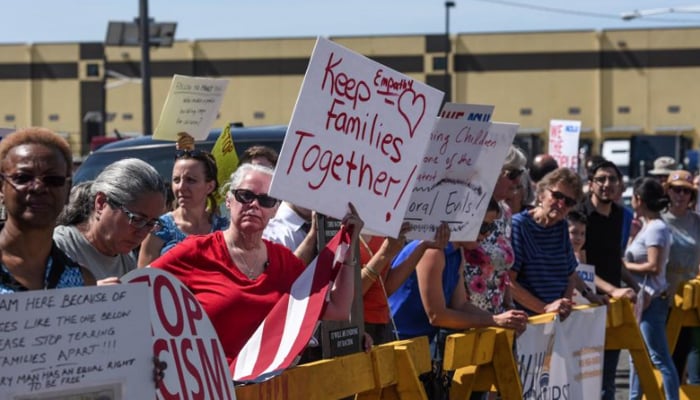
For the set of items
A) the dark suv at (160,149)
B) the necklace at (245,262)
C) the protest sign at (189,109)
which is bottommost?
the necklace at (245,262)

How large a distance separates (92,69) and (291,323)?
5707 cm

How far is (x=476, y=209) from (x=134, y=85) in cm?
5314

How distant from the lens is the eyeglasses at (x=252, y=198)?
17.1 ft

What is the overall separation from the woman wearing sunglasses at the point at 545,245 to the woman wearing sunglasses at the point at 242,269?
2857mm

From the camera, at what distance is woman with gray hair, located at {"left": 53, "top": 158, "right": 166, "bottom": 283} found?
464cm

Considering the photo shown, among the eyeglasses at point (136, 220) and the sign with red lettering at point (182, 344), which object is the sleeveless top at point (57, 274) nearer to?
the sign with red lettering at point (182, 344)

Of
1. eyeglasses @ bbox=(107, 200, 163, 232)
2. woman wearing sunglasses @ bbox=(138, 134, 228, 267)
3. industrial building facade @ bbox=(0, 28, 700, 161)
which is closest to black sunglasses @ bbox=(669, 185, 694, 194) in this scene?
woman wearing sunglasses @ bbox=(138, 134, 228, 267)

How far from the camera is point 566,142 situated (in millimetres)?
15602

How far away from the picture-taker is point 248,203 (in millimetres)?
5211

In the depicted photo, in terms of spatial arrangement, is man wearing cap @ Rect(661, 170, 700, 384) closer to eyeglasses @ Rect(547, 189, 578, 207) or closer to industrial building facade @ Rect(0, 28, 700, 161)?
eyeglasses @ Rect(547, 189, 578, 207)

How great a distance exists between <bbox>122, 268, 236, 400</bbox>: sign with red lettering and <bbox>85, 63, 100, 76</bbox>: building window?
57.1 m

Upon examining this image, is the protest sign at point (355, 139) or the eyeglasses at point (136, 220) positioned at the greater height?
the protest sign at point (355, 139)

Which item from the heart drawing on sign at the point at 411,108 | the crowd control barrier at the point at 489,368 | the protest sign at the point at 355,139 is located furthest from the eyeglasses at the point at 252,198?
the crowd control barrier at the point at 489,368

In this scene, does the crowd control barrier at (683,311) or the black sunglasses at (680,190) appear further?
the black sunglasses at (680,190)
